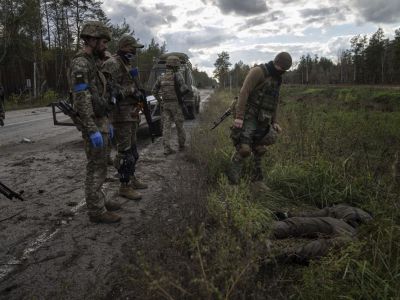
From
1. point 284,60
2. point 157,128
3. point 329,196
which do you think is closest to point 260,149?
point 329,196

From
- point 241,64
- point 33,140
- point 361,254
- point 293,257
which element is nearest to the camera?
point 361,254

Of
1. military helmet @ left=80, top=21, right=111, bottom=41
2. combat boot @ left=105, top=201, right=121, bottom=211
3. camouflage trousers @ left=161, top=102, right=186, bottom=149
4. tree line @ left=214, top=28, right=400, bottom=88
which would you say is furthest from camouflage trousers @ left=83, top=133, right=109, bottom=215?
tree line @ left=214, top=28, right=400, bottom=88

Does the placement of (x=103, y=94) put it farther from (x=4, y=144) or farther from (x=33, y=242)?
(x=4, y=144)

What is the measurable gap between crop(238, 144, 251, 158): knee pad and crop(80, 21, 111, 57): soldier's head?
2.10 metres

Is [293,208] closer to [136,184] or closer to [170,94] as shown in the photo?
[136,184]

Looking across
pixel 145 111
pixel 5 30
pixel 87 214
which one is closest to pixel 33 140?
pixel 145 111

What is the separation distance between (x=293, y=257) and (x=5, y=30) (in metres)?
29.6

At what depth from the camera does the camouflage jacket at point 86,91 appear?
11.8ft

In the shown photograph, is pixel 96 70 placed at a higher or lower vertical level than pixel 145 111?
higher

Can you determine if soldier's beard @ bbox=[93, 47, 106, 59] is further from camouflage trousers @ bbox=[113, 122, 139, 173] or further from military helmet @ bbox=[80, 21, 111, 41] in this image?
camouflage trousers @ bbox=[113, 122, 139, 173]

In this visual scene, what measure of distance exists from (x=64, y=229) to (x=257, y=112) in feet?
9.10

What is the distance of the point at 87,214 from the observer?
13.8 feet

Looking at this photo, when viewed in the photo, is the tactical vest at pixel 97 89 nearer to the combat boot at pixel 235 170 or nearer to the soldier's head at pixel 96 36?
the soldier's head at pixel 96 36

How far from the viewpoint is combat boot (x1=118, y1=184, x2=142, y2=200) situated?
477cm
